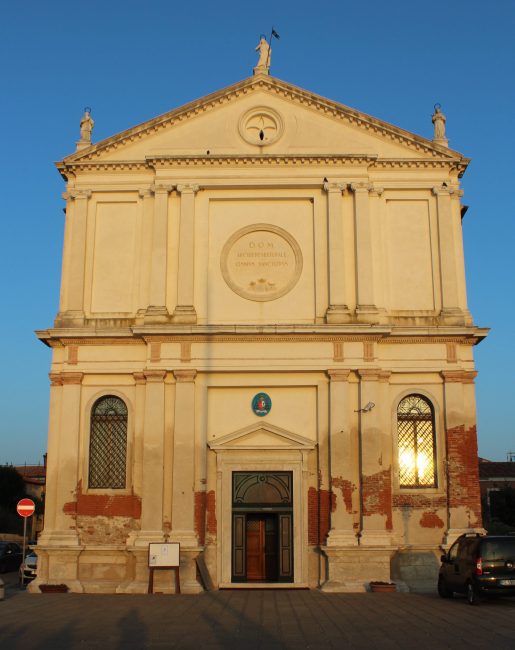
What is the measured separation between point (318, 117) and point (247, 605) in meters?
16.1

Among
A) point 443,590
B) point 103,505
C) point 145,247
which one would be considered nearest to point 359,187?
point 145,247

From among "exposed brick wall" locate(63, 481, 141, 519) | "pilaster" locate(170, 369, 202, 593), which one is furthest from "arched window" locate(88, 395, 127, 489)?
"pilaster" locate(170, 369, 202, 593)

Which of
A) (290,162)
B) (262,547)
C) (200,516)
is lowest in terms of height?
(262,547)

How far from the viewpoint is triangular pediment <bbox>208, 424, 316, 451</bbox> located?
24.5 m

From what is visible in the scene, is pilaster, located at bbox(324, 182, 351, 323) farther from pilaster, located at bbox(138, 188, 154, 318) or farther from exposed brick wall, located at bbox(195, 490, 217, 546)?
exposed brick wall, located at bbox(195, 490, 217, 546)

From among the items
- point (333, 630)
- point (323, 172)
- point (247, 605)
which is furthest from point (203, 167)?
point (333, 630)

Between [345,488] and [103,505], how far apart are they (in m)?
7.46

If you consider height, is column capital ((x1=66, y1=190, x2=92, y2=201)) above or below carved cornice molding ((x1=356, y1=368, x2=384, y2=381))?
above

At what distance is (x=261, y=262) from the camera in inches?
1035

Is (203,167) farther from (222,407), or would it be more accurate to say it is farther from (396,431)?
(396,431)

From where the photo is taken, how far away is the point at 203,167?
26.6 metres

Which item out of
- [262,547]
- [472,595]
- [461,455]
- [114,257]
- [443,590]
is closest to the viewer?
[472,595]

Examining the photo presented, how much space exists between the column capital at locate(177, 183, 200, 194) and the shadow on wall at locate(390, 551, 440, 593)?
13.2 m

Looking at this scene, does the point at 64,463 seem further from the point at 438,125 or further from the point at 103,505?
the point at 438,125
